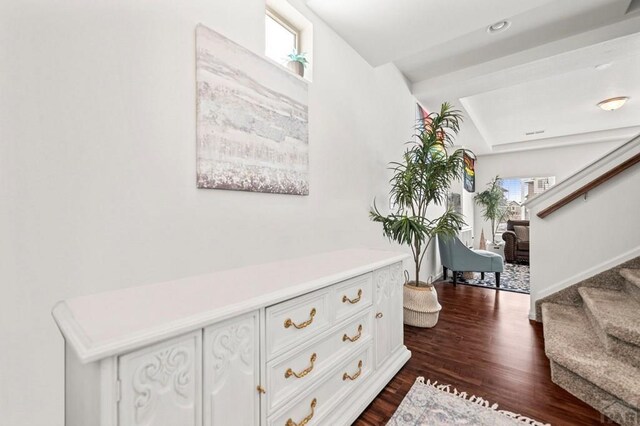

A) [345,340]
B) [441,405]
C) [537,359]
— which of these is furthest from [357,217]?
[537,359]

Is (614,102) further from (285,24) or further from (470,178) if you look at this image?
(285,24)

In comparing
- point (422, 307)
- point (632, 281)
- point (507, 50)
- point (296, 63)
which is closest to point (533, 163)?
point (507, 50)

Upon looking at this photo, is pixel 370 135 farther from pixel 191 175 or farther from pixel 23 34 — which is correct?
pixel 23 34

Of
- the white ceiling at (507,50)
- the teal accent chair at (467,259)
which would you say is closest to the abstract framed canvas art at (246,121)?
the white ceiling at (507,50)

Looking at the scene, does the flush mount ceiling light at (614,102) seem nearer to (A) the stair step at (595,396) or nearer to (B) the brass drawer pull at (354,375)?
(A) the stair step at (595,396)

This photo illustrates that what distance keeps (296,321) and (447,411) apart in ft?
3.60

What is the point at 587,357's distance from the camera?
169cm

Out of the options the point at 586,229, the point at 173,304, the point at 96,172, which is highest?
the point at 96,172

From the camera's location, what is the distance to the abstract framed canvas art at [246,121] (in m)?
1.34

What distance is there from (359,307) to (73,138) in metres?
1.46

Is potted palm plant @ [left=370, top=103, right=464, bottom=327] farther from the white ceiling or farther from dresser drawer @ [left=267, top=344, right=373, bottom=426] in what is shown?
dresser drawer @ [left=267, top=344, right=373, bottom=426]

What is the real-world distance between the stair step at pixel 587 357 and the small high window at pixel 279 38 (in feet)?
8.84

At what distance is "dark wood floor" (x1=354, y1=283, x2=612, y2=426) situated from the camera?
1508 mm

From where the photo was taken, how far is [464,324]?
2.69 metres
